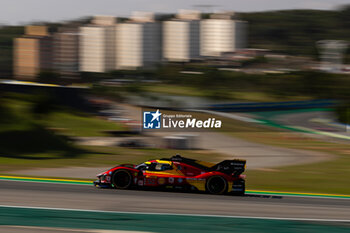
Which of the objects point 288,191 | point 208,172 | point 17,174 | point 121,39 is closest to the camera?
point 208,172

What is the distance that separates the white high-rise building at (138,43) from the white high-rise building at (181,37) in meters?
2.30

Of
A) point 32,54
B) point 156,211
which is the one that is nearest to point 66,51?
point 32,54

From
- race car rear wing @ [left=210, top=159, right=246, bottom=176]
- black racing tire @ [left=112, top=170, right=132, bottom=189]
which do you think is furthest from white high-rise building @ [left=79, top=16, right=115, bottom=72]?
race car rear wing @ [left=210, top=159, right=246, bottom=176]

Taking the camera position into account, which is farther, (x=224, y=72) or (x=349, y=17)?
(x=349, y=17)

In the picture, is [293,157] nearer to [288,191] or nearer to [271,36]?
[288,191]

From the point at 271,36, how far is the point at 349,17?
33.7 m

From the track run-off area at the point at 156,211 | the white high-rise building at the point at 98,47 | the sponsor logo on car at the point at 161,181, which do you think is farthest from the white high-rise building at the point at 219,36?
the track run-off area at the point at 156,211

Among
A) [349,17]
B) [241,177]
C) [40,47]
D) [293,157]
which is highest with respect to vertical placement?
[349,17]

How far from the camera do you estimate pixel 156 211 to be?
10.6 metres

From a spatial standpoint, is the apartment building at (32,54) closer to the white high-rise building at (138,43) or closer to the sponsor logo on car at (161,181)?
the white high-rise building at (138,43)

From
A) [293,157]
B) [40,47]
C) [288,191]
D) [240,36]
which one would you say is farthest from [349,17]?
[288,191]

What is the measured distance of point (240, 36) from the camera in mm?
118875

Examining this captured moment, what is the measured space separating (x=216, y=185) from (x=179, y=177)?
3.55 feet

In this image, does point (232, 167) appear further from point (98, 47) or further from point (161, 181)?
point (98, 47)
